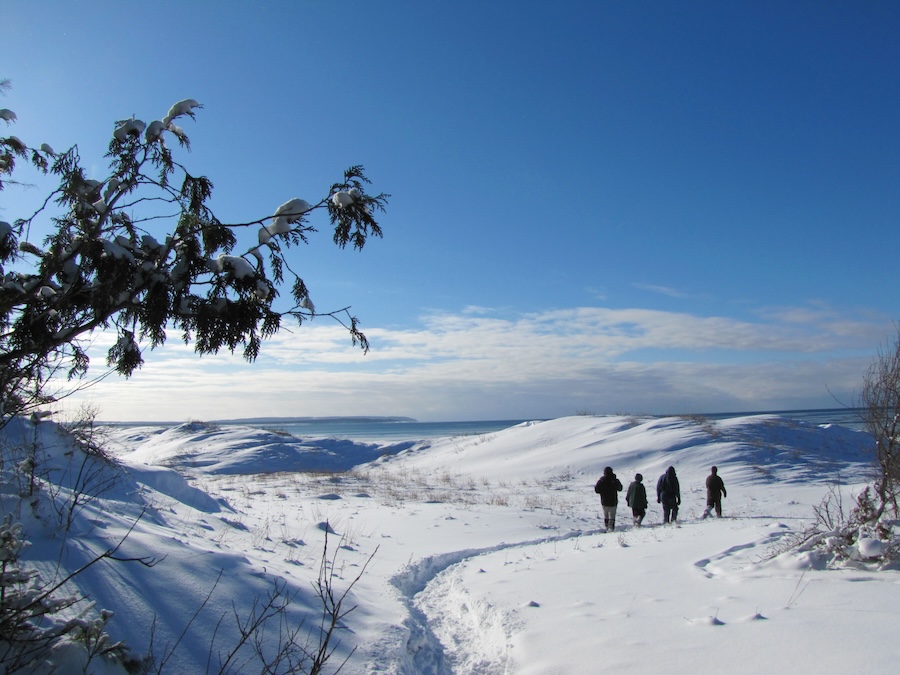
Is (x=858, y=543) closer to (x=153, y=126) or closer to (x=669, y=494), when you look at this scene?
(x=153, y=126)

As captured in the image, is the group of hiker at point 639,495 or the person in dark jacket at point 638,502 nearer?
the group of hiker at point 639,495

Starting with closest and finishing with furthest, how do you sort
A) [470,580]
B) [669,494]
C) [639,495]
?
[470,580] → [639,495] → [669,494]

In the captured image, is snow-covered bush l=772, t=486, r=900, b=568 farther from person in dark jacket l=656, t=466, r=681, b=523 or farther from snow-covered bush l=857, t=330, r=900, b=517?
person in dark jacket l=656, t=466, r=681, b=523

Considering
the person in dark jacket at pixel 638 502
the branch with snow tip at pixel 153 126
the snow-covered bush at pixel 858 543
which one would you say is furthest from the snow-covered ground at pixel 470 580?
the branch with snow tip at pixel 153 126

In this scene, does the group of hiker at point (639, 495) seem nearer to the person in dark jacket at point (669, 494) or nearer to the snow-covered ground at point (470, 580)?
the person in dark jacket at point (669, 494)

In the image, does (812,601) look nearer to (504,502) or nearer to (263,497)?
(504,502)

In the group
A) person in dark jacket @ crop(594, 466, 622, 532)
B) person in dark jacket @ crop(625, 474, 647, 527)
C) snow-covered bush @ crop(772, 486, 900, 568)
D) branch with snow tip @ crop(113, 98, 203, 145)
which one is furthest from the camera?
person in dark jacket @ crop(625, 474, 647, 527)

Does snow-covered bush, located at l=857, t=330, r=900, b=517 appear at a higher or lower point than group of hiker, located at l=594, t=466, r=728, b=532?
higher

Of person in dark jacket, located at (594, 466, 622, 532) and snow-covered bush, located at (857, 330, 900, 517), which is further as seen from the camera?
person in dark jacket, located at (594, 466, 622, 532)

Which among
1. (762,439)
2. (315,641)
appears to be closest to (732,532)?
(315,641)

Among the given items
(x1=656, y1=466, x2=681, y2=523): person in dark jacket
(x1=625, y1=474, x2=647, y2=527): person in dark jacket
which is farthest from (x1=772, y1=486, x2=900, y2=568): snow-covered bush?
(x1=656, y1=466, x2=681, y2=523): person in dark jacket

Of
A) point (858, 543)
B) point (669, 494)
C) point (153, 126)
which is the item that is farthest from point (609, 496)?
point (153, 126)

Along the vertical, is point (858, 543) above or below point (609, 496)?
above

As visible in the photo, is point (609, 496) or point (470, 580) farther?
point (609, 496)
